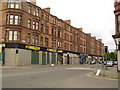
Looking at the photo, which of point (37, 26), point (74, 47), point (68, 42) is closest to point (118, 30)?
point (37, 26)

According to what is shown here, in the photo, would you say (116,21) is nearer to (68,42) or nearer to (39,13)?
(39,13)

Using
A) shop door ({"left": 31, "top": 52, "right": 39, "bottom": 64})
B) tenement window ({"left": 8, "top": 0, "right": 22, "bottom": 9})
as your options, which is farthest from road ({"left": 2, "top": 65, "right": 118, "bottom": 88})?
tenement window ({"left": 8, "top": 0, "right": 22, "bottom": 9})

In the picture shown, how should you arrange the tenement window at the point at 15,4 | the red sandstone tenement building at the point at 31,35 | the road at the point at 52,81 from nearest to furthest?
the road at the point at 52,81
the red sandstone tenement building at the point at 31,35
the tenement window at the point at 15,4

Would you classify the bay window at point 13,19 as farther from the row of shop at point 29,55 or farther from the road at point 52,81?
the road at point 52,81

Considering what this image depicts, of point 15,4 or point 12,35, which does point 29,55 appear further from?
point 15,4

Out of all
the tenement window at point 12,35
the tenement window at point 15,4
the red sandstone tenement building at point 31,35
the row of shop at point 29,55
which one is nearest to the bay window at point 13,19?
the red sandstone tenement building at point 31,35

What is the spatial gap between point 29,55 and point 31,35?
4.82 meters

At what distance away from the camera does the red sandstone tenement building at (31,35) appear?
34.3m

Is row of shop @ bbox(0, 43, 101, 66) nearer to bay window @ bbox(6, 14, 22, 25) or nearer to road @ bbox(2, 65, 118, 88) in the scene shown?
bay window @ bbox(6, 14, 22, 25)

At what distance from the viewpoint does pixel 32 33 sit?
3900 cm

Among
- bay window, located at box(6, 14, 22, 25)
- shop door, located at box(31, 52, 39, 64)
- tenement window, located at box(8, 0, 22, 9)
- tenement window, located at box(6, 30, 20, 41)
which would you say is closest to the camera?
tenement window, located at box(6, 30, 20, 41)

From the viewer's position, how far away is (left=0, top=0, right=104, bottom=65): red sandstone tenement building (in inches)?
1352

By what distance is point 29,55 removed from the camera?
122 feet

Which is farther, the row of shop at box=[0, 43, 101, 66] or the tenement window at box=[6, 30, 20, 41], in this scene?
the tenement window at box=[6, 30, 20, 41]
